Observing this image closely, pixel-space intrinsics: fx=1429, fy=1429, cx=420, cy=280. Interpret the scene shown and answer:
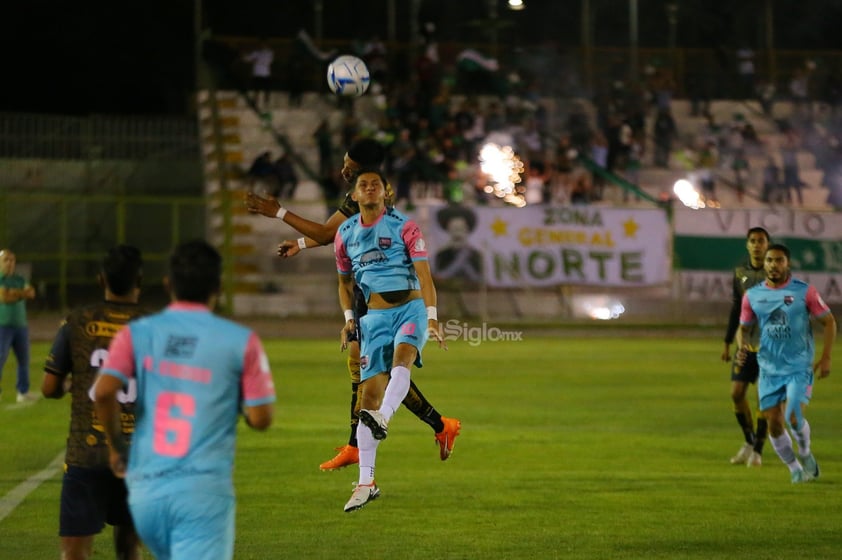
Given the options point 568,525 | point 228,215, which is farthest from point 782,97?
point 568,525

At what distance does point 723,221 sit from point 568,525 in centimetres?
2490

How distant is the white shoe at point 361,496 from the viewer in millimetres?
9805

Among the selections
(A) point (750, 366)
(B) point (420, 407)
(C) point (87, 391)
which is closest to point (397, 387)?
(B) point (420, 407)

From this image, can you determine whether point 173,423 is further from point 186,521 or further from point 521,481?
point 521,481

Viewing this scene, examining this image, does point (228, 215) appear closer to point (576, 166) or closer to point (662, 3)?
point (576, 166)

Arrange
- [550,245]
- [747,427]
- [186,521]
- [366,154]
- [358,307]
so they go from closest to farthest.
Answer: [186,521], [366,154], [358,307], [747,427], [550,245]

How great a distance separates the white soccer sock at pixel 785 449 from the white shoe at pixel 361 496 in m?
3.74

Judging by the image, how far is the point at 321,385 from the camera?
67.4 ft

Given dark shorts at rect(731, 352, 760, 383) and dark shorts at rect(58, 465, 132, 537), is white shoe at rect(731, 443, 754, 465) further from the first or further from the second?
dark shorts at rect(58, 465, 132, 537)

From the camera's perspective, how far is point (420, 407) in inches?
423

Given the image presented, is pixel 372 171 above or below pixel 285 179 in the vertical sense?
below

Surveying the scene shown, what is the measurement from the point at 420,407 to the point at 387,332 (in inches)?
28.7

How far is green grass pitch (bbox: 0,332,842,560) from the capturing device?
30.2ft

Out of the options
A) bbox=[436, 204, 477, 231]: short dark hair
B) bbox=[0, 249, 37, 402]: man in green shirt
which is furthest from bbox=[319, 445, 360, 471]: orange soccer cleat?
bbox=[436, 204, 477, 231]: short dark hair
